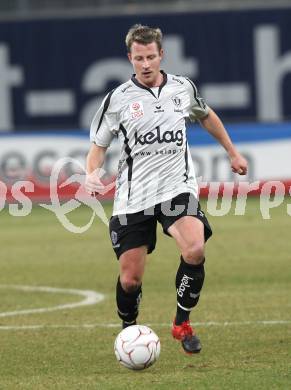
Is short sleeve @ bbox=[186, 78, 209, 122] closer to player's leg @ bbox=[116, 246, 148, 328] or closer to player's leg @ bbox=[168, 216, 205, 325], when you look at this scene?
player's leg @ bbox=[168, 216, 205, 325]

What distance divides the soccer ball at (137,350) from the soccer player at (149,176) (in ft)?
2.23

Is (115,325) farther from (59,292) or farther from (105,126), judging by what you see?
(59,292)

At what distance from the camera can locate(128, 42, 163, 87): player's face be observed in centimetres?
922

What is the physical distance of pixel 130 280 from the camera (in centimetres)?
939

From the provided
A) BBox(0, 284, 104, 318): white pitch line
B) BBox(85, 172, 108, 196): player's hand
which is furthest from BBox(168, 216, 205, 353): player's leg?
BBox(0, 284, 104, 318): white pitch line

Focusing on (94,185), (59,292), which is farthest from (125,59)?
(94,185)

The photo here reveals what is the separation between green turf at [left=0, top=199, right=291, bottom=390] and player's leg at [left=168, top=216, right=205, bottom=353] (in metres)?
→ 0.17

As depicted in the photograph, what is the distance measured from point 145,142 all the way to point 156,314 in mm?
2876

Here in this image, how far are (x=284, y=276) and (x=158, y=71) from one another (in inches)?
220

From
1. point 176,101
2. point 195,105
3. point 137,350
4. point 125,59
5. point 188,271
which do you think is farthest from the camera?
point 125,59

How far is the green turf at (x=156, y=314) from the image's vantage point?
845 centimetres

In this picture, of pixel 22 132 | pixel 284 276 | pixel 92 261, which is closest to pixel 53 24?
pixel 22 132

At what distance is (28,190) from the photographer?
83.1ft

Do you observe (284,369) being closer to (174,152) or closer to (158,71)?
(174,152)
